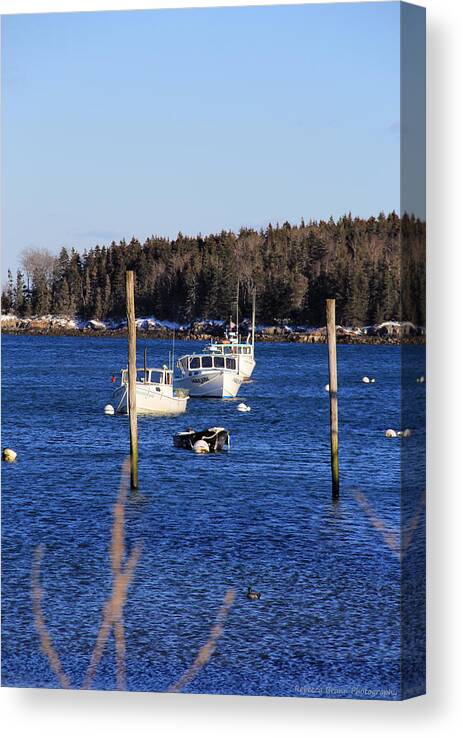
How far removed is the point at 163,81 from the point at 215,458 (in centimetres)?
588

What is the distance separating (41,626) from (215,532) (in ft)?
9.41

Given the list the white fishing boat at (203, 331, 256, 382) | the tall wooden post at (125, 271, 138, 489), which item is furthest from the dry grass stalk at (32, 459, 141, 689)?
the white fishing boat at (203, 331, 256, 382)

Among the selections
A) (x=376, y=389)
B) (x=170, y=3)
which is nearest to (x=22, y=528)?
(x=376, y=389)

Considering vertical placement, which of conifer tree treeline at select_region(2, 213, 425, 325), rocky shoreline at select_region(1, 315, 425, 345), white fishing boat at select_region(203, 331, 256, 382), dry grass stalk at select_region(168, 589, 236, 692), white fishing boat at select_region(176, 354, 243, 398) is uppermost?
conifer tree treeline at select_region(2, 213, 425, 325)

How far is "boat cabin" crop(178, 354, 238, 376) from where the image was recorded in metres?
32.4

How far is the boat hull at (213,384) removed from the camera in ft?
106

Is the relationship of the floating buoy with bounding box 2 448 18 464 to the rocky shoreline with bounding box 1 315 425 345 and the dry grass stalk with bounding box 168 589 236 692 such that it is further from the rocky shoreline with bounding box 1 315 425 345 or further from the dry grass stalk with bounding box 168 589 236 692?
the dry grass stalk with bounding box 168 589 236 692

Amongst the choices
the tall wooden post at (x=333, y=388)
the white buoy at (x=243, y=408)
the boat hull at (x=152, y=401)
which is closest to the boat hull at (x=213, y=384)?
the boat hull at (x=152, y=401)

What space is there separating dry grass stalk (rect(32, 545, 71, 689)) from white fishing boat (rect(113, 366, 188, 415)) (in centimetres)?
358

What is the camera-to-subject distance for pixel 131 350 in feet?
86.2

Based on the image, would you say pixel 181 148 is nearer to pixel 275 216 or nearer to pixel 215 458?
pixel 275 216

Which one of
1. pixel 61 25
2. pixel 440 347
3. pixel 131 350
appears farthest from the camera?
pixel 131 350

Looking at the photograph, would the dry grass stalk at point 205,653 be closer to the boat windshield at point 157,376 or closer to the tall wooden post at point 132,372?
the tall wooden post at point 132,372

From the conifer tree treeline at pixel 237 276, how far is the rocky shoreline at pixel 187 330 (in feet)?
0.48
